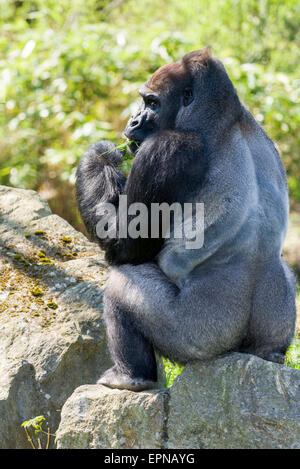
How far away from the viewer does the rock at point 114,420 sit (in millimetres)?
2996

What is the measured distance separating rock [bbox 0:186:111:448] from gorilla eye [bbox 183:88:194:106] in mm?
1297

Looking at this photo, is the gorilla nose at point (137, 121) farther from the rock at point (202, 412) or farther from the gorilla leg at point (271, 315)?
the rock at point (202, 412)

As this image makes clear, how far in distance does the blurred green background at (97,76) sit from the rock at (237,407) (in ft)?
12.7

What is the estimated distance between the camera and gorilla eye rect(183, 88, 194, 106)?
3625 mm

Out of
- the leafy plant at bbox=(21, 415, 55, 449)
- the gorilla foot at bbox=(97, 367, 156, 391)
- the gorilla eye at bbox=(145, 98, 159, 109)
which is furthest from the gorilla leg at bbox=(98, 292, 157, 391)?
the gorilla eye at bbox=(145, 98, 159, 109)

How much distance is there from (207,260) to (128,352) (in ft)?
2.09

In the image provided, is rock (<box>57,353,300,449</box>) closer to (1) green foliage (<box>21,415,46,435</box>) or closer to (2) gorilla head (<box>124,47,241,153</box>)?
(1) green foliage (<box>21,415,46,435</box>)

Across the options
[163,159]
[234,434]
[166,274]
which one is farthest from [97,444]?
[163,159]

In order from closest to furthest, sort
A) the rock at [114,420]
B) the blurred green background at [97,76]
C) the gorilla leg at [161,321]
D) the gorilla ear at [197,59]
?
the rock at [114,420], the gorilla leg at [161,321], the gorilla ear at [197,59], the blurred green background at [97,76]

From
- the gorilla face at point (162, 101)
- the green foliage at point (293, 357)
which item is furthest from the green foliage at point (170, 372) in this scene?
the gorilla face at point (162, 101)

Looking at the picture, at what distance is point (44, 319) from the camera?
3.88m

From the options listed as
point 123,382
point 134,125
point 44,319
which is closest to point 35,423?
point 123,382
